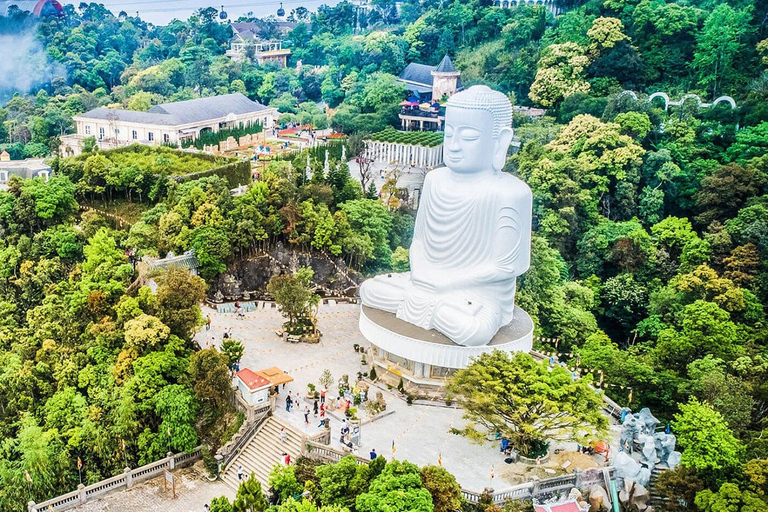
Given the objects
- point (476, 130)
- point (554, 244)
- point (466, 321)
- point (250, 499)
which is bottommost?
point (250, 499)

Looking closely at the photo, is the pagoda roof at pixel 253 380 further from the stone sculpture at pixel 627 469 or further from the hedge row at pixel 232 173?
the hedge row at pixel 232 173

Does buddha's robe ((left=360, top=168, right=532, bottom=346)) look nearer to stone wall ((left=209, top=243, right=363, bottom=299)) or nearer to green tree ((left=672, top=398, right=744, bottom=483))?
green tree ((left=672, top=398, right=744, bottom=483))

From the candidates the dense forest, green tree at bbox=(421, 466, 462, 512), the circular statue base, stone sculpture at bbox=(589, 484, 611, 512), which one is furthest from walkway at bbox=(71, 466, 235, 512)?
stone sculpture at bbox=(589, 484, 611, 512)

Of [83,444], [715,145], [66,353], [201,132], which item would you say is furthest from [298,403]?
[201,132]

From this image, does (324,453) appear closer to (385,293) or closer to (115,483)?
(115,483)

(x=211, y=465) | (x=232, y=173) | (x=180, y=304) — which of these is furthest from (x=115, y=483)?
(x=232, y=173)

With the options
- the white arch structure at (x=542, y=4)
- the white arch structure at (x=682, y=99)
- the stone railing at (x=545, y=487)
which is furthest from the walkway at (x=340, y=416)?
the white arch structure at (x=542, y=4)

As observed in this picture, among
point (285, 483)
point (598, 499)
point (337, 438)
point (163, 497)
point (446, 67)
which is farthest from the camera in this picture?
point (446, 67)
